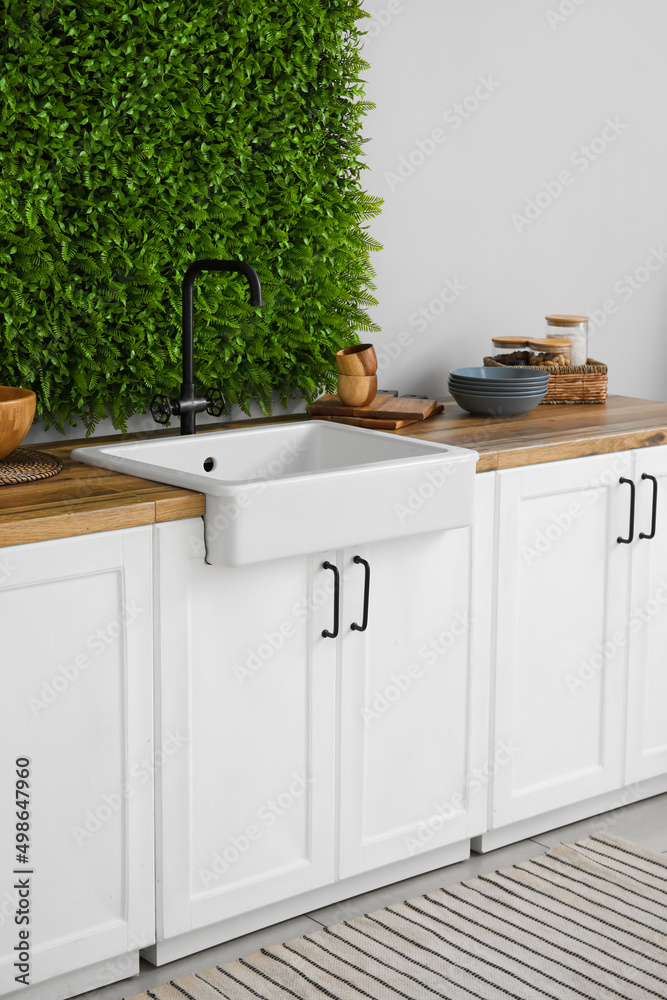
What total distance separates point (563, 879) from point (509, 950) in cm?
32

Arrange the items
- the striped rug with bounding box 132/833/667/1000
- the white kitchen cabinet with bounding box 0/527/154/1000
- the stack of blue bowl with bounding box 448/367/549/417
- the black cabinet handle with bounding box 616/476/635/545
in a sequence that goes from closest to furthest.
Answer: the white kitchen cabinet with bounding box 0/527/154/1000 → the striped rug with bounding box 132/833/667/1000 → the black cabinet handle with bounding box 616/476/635/545 → the stack of blue bowl with bounding box 448/367/549/417

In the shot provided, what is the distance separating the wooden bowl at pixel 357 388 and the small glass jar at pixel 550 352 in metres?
0.56

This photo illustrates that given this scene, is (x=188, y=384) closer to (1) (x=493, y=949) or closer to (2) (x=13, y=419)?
(2) (x=13, y=419)

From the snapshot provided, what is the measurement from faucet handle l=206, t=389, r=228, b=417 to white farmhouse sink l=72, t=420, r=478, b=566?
0.12 meters

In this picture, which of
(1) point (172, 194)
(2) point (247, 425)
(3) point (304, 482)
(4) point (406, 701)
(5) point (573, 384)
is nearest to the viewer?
(3) point (304, 482)

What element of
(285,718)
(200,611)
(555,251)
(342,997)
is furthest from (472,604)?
(555,251)

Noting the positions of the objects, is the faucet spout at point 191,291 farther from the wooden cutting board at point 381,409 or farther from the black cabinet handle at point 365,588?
the black cabinet handle at point 365,588

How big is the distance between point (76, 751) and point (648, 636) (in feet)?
4.80

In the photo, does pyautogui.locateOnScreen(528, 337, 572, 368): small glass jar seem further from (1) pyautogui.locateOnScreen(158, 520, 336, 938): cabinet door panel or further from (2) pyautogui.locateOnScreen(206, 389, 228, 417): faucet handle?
(1) pyautogui.locateOnScreen(158, 520, 336, 938): cabinet door panel

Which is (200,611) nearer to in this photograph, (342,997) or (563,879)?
(342,997)

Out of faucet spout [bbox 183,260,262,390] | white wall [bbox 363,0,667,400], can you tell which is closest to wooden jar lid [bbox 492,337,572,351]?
white wall [bbox 363,0,667,400]

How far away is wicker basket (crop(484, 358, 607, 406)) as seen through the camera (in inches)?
118

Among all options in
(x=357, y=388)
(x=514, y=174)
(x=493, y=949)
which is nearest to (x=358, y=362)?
(x=357, y=388)

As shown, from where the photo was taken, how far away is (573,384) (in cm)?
301
